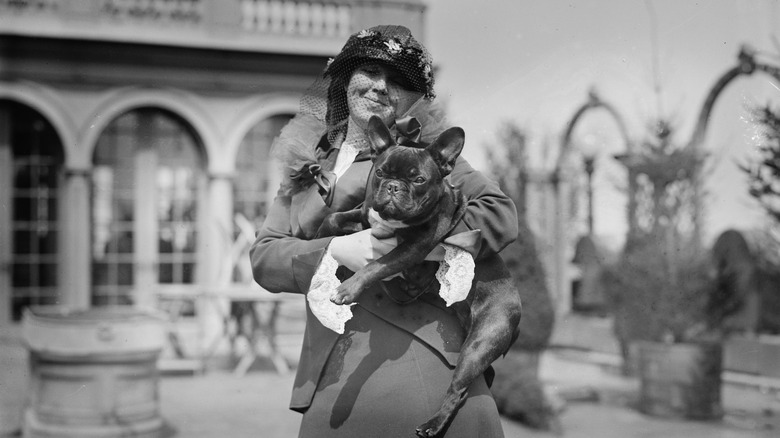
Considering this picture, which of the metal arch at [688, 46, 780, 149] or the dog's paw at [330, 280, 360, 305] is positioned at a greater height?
the metal arch at [688, 46, 780, 149]

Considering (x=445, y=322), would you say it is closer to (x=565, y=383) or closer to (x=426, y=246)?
(x=426, y=246)

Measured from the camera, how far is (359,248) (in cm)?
132

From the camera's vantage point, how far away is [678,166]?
5.59m

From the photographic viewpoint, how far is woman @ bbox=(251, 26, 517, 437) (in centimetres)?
138

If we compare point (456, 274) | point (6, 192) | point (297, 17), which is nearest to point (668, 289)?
point (456, 274)

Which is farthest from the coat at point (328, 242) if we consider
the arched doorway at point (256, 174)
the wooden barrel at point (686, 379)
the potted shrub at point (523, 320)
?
the arched doorway at point (256, 174)

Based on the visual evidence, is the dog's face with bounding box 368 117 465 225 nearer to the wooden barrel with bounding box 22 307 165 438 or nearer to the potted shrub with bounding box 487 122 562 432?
the wooden barrel with bounding box 22 307 165 438

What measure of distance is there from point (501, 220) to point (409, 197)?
235 millimetres

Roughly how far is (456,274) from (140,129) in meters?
7.67

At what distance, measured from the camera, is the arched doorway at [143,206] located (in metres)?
8.16

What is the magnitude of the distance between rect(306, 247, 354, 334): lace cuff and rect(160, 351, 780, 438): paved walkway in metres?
3.62

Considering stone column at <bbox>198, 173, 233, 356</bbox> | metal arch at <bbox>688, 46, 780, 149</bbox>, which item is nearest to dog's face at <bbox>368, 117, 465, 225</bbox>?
metal arch at <bbox>688, 46, 780, 149</bbox>

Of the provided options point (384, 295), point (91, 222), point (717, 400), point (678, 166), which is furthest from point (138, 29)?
point (384, 295)

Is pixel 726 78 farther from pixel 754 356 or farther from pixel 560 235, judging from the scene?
pixel 754 356
